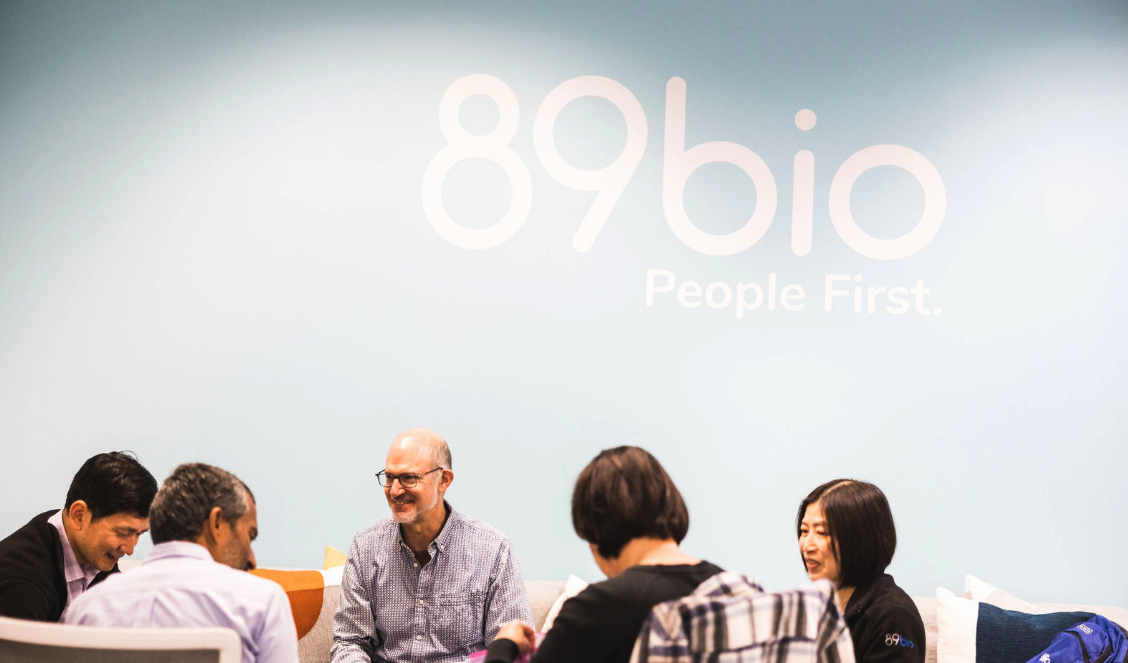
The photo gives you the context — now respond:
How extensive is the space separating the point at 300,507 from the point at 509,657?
1.82 metres

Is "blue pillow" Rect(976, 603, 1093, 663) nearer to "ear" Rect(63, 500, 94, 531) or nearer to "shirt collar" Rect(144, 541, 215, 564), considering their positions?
"shirt collar" Rect(144, 541, 215, 564)

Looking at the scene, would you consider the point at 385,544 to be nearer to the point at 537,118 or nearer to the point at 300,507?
the point at 300,507

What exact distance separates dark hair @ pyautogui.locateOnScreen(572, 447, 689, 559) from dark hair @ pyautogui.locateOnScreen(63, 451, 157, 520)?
1.26 metres

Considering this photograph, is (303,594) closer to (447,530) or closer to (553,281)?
(447,530)

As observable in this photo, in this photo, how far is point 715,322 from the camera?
3.45 meters

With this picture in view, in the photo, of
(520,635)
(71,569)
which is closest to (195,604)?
(520,635)

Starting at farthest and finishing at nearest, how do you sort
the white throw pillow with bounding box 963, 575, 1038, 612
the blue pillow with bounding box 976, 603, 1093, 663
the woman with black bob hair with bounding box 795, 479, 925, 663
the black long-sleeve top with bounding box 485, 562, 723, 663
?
the white throw pillow with bounding box 963, 575, 1038, 612 → the blue pillow with bounding box 976, 603, 1093, 663 → the woman with black bob hair with bounding box 795, 479, 925, 663 → the black long-sleeve top with bounding box 485, 562, 723, 663

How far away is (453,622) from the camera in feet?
8.71

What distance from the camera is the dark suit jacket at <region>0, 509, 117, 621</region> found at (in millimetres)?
2135

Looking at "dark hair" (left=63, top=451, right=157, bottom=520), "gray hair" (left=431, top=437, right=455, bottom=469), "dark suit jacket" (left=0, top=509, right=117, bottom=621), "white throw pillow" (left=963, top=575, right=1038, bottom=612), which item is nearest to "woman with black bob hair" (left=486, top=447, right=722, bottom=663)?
"gray hair" (left=431, top=437, right=455, bottom=469)

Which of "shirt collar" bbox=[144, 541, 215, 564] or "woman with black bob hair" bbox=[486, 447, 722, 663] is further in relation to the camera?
"shirt collar" bbox=[144, 541, 215, 564]

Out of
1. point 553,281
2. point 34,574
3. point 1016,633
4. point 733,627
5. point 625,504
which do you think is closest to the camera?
point 733,627

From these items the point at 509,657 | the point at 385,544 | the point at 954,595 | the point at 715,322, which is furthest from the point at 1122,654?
the point at 385,544

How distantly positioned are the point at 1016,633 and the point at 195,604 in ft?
8.76
